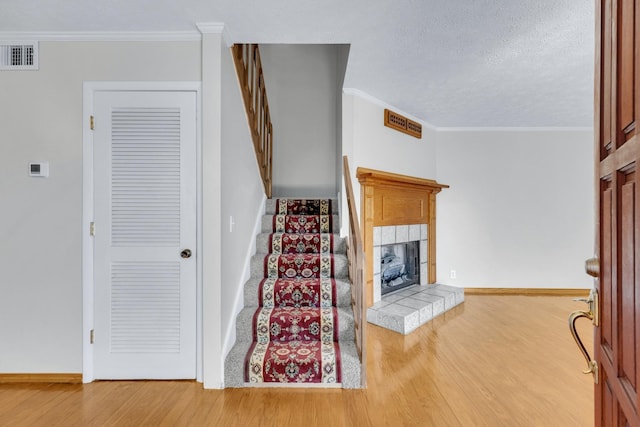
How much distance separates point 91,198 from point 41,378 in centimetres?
130

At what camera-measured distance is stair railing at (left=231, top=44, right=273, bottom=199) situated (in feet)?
8.20

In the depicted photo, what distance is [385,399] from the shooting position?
1916 mm

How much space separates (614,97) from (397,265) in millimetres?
3327

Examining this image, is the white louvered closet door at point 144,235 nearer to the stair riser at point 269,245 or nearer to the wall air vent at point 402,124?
the stair riser at point 269,245

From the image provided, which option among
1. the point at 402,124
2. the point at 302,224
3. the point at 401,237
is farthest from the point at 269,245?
the point at 402,124

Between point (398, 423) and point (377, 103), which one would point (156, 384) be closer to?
point (398, 423)

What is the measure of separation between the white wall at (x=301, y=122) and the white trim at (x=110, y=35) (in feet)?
6.94

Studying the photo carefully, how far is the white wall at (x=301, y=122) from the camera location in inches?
162

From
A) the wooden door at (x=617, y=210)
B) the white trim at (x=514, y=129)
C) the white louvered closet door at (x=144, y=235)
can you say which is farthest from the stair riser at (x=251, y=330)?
the white trim at (x=514, y=129)

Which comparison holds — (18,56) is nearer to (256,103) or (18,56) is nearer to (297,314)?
(256,103)

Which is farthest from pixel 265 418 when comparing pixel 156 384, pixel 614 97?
pixel 614 97

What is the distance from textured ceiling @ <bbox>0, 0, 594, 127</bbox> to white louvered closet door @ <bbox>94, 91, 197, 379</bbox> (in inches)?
19.4

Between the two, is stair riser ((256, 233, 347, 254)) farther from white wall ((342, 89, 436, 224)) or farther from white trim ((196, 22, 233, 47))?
white trim ((196, 22, 233, 47))

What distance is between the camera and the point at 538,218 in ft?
14.3
